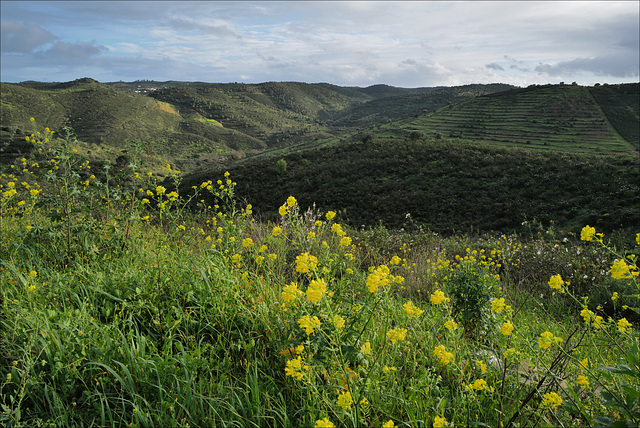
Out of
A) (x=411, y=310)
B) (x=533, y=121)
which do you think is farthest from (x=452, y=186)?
(x=533, y=121)

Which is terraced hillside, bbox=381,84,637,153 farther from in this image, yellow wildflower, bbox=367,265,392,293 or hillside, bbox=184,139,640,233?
yellow wildflower, bbox=367,265,392,293

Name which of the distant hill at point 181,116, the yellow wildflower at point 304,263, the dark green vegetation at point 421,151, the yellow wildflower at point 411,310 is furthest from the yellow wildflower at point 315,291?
the distant hill at point 181,116

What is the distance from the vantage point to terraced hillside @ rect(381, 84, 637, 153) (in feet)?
156

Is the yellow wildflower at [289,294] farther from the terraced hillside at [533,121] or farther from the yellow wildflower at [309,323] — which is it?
the terraced hillside at [533,121]

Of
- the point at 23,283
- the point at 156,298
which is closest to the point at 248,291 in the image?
the point at 156,298

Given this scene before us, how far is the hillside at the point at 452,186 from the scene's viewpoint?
57.0ft

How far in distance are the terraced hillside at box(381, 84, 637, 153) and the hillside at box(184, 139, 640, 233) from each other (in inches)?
905

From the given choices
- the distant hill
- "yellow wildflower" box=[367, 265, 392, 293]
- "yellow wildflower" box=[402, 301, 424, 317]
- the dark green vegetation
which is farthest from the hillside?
the distant hill

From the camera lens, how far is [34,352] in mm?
2055

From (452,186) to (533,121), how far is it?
47142 mm

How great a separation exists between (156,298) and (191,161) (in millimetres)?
73707

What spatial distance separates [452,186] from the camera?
2417 centimetres

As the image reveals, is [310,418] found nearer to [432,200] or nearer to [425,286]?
[425,286]

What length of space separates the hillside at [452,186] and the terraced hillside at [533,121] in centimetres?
2298
